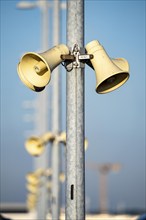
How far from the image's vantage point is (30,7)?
20.9 metres

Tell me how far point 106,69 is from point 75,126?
0.59 m

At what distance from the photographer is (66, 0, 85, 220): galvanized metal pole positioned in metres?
5.29

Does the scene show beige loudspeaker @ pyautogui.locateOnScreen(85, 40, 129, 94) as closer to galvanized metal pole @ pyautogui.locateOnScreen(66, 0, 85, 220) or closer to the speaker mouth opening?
the speaker mouth opening

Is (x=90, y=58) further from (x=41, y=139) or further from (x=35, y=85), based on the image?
(x=41, y=139)

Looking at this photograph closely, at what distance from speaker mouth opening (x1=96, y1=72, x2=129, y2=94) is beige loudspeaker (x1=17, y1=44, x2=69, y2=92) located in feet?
1.52

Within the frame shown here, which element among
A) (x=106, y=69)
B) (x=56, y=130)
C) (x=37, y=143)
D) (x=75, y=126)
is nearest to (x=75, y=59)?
(x=106, y=69)

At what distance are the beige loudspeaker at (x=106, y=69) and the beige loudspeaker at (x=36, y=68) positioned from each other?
28cm

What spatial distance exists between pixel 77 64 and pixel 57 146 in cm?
651

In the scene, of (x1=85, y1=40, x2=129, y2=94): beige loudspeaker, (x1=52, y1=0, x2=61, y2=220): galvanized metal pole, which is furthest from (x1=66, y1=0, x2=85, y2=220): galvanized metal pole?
(x1=52, y1=0, x2=61, y2=220): galvanized metal pole

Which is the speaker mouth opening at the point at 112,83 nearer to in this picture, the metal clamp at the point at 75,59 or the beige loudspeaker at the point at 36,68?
the metal clamp at the point at 75,59

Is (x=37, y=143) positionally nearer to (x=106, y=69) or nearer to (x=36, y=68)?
(x=36, y=68)

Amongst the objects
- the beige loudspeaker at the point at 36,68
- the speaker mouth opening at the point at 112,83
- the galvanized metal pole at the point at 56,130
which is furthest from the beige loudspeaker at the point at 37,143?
the beige loudspeaker at the point at 36,68

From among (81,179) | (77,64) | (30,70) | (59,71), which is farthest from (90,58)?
(59,71)

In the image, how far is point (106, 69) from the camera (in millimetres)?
5289
